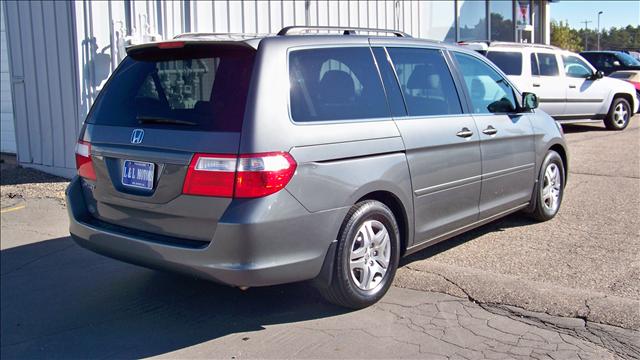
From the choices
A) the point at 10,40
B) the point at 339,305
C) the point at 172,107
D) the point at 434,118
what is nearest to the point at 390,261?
the point at 339,305

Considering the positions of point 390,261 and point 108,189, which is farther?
point 390,261

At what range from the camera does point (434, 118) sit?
4922 millimetres

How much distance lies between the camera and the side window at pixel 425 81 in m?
4.83

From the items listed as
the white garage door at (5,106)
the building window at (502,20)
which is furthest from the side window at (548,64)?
the white garage door at (5,106)

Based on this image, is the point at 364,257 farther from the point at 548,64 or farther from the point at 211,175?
the point at 548,64

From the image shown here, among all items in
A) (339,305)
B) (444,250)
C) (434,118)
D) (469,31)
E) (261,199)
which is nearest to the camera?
(261,199)

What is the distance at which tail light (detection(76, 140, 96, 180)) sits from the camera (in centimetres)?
443

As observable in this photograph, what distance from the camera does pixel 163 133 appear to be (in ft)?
12.9

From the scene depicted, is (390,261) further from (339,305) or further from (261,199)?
(261,199)

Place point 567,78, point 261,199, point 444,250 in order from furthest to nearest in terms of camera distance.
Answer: point 567,78, point 444,250, point 261,199

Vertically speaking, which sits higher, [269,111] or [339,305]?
[269,111]

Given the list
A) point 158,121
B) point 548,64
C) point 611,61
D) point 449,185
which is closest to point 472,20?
point 611,61

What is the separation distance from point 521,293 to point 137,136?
9.42ft

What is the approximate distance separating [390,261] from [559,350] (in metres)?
1.26
